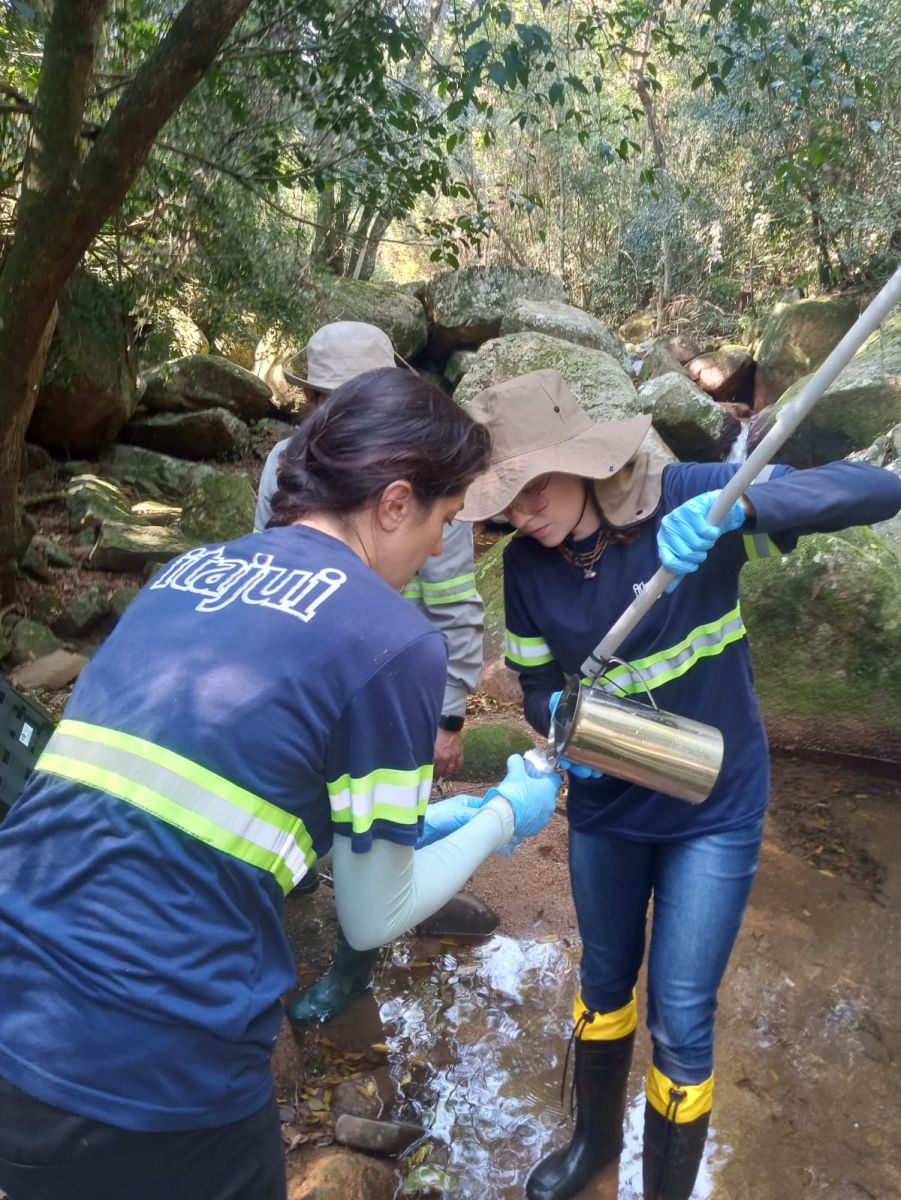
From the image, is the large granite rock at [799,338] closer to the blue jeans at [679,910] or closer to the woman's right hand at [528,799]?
the blue jeans at [679,910]

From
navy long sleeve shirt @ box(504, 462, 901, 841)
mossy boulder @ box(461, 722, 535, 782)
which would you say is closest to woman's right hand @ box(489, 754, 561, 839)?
navy long sleeve shirt @ box(504, 462, 901, 841)

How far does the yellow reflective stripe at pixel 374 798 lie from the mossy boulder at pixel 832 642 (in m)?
3.87

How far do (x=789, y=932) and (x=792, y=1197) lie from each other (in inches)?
44.5

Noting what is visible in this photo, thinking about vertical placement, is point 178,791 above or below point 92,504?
above

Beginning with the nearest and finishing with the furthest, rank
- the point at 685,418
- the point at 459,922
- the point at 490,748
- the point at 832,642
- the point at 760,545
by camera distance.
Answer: the point at 760,545 < the point at 459,922 < the point at 490,748 < the point at 832,642 < the point at 685,418

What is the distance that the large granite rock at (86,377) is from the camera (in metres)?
6.77

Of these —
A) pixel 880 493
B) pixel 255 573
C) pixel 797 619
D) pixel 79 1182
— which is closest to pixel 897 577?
pixel 797 619

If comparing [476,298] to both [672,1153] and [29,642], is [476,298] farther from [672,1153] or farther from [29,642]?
[672,1153]

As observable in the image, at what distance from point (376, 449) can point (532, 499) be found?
0.67m

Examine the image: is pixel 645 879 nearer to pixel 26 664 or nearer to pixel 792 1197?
pixel 792 1197

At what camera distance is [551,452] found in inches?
76.5

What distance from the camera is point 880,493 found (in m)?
1.90

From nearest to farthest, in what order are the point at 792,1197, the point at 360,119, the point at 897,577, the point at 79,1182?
the point at 79,1182 → the point at 792,1197 → the point at 897,577 → the point at 360,119

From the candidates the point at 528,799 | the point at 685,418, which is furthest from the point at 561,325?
the point at 528,799
